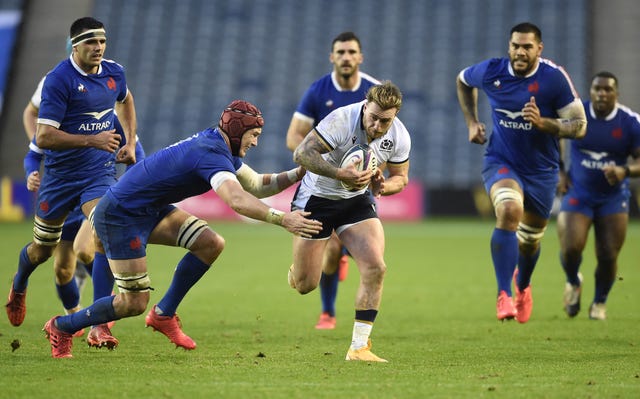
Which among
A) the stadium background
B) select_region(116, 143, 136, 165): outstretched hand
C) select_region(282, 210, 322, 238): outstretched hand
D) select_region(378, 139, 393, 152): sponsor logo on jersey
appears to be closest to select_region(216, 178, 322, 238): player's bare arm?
select_region(282, 210, 322, 238): outstretched hand

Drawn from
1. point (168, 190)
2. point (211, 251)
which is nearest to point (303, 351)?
point (211, 251)

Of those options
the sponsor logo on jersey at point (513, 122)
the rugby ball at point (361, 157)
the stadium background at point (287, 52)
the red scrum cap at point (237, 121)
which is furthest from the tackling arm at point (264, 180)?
the stadium background at point (287, 52)

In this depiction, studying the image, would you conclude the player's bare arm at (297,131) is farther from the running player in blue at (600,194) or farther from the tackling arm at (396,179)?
the running player in blue at (600,194)

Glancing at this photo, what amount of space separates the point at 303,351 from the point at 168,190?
178cm

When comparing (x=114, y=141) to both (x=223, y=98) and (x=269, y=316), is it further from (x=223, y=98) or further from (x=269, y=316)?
(x=223, y=98)

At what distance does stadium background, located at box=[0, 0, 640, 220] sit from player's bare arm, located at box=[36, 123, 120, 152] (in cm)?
2309

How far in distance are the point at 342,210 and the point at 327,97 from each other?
2.47 metres

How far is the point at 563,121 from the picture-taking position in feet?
29.7

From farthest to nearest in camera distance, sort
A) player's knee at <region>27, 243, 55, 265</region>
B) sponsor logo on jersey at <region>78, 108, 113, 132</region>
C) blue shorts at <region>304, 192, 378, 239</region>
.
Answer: player's knee at <region>27, 243, 55, 265</region> → sponsor logo on jersey at <region>78, 108, 113, 132</region> → blue shorts at <region>304, 192, 378, 239</region>

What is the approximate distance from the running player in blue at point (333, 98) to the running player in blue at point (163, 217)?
2.50 meters

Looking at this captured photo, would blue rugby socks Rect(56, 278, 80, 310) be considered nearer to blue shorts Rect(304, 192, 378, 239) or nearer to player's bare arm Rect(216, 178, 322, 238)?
blue shorts Rect(304, 192, 378, 239)

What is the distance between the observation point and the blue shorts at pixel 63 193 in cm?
848

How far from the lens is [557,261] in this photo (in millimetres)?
17625

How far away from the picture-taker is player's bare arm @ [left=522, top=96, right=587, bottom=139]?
8.80 metres
